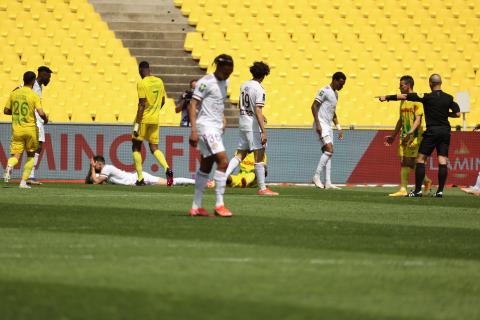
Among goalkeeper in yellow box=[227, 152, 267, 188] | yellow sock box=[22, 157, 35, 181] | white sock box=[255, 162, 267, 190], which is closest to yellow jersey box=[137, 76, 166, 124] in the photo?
goalkeeper in yellow box=[227, 152, 267, 188]

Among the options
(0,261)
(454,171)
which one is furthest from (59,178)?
(0,261)

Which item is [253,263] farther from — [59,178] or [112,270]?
[59,178]

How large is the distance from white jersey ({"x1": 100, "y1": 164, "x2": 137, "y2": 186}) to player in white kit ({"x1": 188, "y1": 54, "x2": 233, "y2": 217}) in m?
8.21

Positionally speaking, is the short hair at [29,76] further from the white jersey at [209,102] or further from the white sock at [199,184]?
the white sock at [199,184]

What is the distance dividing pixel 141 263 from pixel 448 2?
23.8 meters

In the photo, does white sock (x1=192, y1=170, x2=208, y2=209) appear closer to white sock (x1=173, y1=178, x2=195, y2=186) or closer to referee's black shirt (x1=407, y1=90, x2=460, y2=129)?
referee's black shirt (x1=407, y1=90, x2=460, y2=129)

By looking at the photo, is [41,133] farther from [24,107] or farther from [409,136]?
[409,136]

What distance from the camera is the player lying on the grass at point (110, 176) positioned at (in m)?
19.7

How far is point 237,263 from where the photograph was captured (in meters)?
7.54

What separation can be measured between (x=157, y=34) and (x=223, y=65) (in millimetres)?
16201

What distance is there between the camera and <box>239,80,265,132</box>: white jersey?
16778mm

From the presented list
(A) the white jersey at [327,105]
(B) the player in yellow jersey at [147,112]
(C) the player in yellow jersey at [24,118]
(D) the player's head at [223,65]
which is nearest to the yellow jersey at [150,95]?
(B) the player in yellow jersey at [147,112]

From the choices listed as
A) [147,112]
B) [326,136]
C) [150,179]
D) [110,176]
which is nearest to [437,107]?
[326,136]

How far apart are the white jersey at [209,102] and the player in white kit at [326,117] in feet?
25.7
